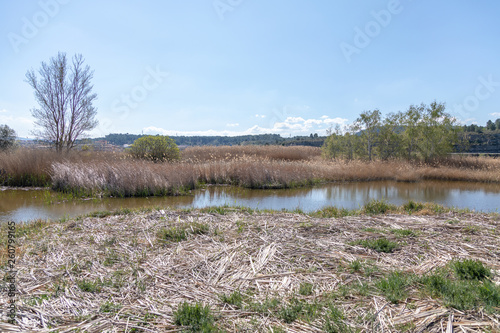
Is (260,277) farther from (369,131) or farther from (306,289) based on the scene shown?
(369,131)

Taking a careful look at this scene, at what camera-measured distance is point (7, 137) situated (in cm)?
2433

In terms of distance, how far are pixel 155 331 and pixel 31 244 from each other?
3547 millimetres

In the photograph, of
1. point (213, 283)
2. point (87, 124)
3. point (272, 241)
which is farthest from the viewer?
point (87, 124)

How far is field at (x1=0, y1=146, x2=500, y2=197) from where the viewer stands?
12.2 m

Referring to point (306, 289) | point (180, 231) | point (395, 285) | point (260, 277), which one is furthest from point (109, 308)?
point (395, 285)

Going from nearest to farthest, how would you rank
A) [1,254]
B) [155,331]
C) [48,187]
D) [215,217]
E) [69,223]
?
[155,331]
[1,254]
[69,223]
[215,217]
[48,187]

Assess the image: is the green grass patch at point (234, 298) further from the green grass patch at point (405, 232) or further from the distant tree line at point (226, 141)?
the distant tree line at point (226, 141)

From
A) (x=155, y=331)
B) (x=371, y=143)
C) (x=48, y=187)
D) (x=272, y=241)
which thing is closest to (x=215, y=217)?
(x=272, y=241)

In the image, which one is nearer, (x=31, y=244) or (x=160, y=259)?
(x=160, y=259)

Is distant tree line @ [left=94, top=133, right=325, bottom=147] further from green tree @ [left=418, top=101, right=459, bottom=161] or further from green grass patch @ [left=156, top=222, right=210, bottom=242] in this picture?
green grass patch @ [left=156, top=222, right=210, bottom=242]

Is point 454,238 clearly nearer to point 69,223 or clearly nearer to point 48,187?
point 69,223

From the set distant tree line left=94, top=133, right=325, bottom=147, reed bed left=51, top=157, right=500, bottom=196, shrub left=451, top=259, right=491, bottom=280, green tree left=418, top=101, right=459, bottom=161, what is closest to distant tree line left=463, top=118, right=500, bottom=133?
distant tree line left=94, top=133, right=325, bottom=147

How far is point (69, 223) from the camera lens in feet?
20.2

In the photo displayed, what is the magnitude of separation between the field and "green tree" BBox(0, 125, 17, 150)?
36.8 feet
